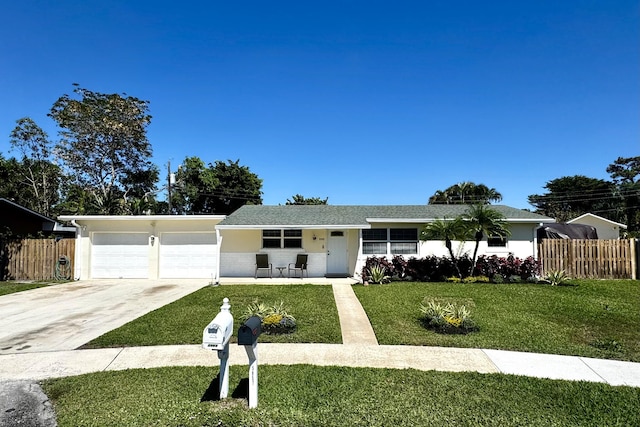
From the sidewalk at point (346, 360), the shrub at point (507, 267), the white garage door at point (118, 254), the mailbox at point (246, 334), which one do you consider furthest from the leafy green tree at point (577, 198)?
the mailbox at point (246, 334)

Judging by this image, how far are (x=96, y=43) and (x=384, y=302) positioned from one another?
1433 centimetres

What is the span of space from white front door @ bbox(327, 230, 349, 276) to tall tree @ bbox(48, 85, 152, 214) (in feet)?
59.0

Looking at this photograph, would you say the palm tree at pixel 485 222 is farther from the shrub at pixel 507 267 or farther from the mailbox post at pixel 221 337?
the mailbox post at pixel 221 337

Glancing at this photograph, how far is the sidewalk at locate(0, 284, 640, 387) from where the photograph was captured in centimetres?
450

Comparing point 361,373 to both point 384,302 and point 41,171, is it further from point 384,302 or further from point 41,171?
point 41,171

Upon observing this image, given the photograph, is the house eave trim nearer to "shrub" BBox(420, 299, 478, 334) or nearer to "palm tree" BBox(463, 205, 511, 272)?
"palm tree" BBox(463, 205, 511, 272)

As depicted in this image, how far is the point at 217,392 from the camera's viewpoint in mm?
3875

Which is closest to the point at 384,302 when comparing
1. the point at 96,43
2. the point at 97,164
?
the point at 96,43

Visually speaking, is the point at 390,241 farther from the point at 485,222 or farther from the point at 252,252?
the point at 252,252

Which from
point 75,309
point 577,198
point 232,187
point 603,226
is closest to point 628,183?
point 577,198

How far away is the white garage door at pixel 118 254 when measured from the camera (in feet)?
47.3

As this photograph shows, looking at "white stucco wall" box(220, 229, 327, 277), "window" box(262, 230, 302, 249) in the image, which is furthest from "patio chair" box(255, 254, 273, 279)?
"window" box(262, 230, 302, 249)

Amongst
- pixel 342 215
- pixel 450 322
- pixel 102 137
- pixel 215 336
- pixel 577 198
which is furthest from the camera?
pixel 577 198

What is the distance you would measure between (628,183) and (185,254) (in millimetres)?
56153
